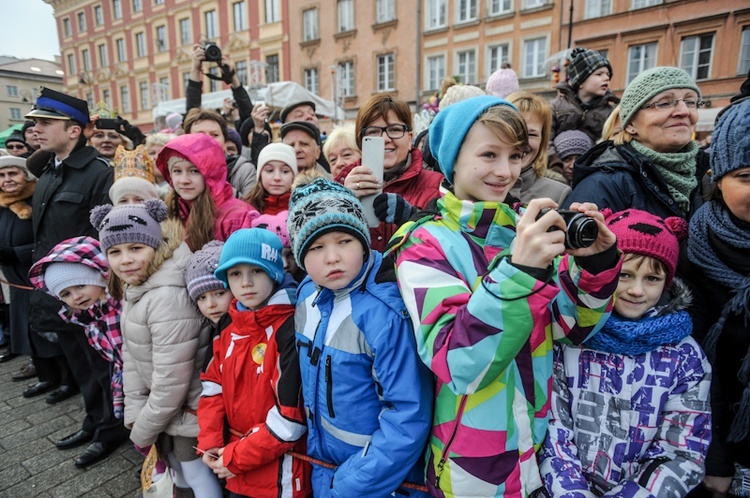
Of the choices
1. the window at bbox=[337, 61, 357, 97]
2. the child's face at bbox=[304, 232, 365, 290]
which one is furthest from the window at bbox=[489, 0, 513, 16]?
the child's face at bbox=[304, 232, 365, 290]

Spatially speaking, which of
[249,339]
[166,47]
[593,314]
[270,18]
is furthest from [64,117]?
[166,47]

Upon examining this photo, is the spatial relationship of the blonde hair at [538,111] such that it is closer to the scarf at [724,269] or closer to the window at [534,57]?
the scarf at [724,269]

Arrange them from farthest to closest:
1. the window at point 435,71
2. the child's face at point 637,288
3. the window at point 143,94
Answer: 1. the window at point 143,94
2. the window at point 435,71
3. the child's face at point 637,288

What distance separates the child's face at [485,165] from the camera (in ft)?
4.18

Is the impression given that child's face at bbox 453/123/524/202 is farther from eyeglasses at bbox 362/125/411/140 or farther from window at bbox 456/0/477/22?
window at bbox 456/0/477/22

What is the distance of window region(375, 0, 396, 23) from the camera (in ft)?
67.4

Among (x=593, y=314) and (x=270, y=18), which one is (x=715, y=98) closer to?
(x=593, y=314)

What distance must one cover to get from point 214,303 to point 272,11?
89.3 feet

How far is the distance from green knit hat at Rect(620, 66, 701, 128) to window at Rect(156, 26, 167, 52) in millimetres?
34089

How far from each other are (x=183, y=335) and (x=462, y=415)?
1626 mm

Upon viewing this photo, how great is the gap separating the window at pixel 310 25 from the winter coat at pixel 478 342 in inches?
982

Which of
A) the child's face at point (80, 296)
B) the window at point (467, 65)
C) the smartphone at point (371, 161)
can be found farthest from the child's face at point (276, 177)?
the window at point (467, 65)

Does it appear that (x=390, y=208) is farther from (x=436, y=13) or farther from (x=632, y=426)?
(x=436, y=13)

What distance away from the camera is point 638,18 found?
50.5 feet
